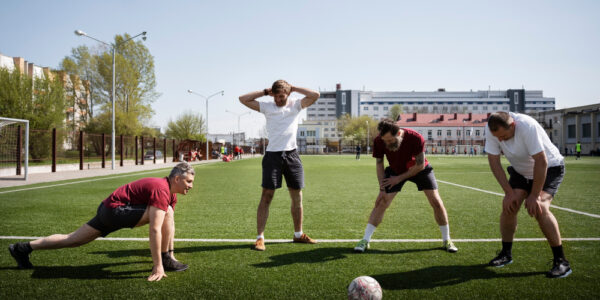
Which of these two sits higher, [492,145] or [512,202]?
[492,145]

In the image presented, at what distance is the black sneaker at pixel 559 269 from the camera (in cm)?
348

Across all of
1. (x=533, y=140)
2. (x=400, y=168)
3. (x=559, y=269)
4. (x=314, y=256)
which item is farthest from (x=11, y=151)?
(x=559, y=269)

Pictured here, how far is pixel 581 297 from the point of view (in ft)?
9.88

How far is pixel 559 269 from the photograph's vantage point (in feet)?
11.5

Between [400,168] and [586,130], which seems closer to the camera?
[400,168]

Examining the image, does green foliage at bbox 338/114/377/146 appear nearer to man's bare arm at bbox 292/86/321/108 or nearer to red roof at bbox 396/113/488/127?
red roof at bbox 396/113/488/127

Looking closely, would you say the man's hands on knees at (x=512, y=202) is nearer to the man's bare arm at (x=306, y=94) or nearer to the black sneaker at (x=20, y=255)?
the man's bare arm at (x=306, y=94)

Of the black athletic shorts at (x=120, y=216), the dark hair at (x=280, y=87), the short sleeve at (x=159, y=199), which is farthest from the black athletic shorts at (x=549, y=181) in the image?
the black athletic shorts at (x=120, y=216)

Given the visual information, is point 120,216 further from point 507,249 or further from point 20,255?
point 507,249

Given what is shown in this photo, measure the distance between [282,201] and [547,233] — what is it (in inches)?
231

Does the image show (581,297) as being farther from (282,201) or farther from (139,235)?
(282,201)

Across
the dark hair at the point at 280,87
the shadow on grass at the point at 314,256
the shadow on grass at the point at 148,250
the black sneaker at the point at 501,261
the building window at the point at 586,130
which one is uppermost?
the building window at the point at 586,130

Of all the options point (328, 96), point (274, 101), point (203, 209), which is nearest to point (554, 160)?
point (274, 101)

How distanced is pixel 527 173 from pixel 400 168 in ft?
4.19
